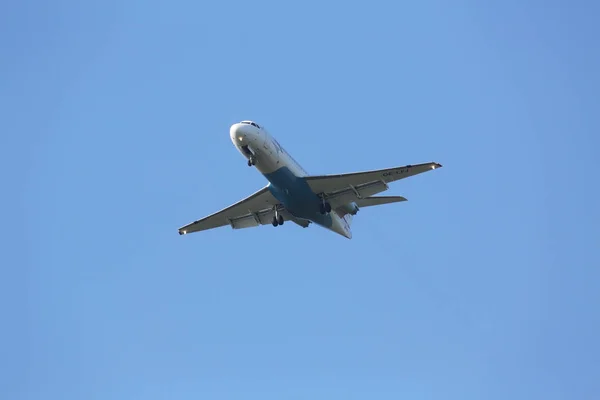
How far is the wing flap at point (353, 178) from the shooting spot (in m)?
61.5

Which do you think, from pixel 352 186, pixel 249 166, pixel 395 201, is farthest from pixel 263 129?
pixel 395 201

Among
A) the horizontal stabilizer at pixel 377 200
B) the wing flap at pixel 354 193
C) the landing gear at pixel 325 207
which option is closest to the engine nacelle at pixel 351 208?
the horizontal stabilizer at pixel 377 200

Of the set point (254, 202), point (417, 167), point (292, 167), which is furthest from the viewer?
point (254, 202)

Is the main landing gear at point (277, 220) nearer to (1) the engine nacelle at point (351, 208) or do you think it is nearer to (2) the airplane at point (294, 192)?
(2) the airplane at point (294, 192)

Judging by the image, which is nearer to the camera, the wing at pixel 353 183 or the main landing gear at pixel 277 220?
the wing at pixel 353 183

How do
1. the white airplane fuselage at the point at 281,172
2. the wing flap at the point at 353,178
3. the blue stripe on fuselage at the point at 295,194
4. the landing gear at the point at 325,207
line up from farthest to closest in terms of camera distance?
1. the landing gear at the point at 325,207
2. the blue stripe on fuselage at the point at 295,194
3. the wing flap at the point at 353,178
4. the white airplane fuselage at the point at 281,172

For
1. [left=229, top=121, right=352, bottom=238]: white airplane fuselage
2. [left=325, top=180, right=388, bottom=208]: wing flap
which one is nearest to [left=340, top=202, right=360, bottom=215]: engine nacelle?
[left=229, top=121, right=352, bottom=238]: white airplane fuselage

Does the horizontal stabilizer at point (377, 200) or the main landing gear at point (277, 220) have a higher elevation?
the horizontal stabilizer at point (377, 200)

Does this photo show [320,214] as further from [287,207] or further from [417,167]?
[417,167]

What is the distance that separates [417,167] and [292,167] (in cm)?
909

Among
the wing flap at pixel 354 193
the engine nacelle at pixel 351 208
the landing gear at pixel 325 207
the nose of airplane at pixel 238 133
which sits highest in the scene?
the nose of airplane at pixel 238 133

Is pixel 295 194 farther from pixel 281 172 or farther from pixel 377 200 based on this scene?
pixel 377 200

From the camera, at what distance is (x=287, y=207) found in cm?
6544

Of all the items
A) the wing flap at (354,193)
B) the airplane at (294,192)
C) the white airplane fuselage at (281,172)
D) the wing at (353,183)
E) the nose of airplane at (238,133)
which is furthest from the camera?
the wing flap at (354,193)
